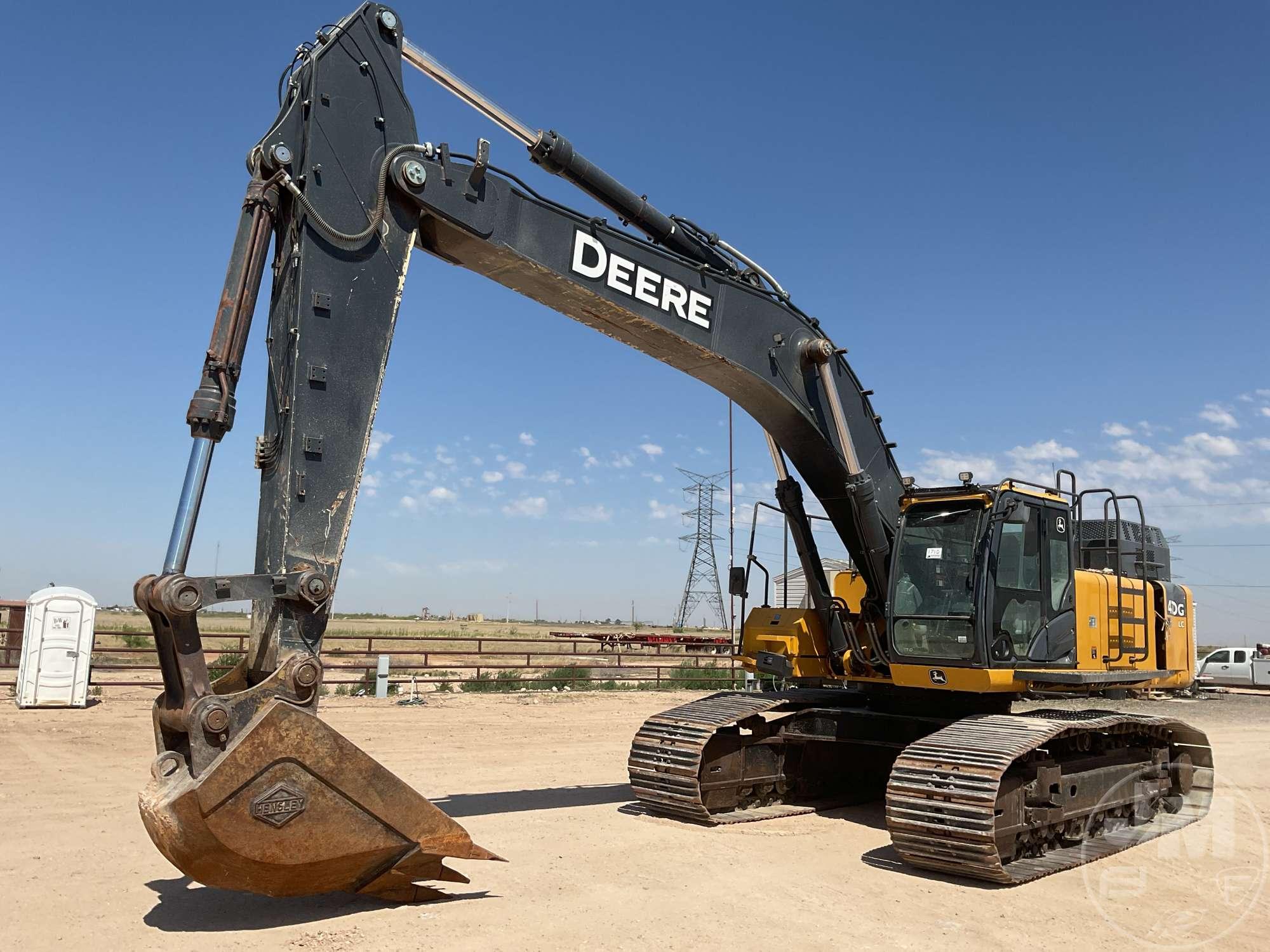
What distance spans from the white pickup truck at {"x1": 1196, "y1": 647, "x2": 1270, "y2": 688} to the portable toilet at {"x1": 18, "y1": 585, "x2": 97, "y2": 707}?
3114cm

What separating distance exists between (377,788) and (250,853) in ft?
2.37

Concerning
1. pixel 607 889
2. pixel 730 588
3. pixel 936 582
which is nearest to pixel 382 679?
pixel 730 588

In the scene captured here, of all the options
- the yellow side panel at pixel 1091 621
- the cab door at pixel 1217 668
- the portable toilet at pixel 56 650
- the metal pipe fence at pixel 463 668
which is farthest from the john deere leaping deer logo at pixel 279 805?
the cab door at pixel 1217 668

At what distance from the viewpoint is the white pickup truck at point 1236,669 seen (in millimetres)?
32031

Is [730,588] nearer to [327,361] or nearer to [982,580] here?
[982,580]

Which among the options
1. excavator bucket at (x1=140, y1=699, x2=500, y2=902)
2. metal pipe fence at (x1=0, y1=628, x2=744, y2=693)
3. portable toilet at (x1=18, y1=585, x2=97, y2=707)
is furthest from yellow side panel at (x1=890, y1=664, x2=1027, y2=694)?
portable toilet at (x1=18, y1=585, x2=97, y2=707)

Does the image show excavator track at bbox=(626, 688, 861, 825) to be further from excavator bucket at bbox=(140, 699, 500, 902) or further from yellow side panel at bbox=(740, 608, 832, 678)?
excavator bucket at bbox=(140, 699, 500, 902)

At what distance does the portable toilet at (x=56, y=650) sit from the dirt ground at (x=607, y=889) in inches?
189

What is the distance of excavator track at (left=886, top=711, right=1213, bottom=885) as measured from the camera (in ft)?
25.0

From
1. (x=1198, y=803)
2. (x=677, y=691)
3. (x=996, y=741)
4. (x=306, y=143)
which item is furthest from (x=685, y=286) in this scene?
(x=677, y=691)

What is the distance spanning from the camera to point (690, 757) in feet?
30.8

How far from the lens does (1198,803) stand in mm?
11266

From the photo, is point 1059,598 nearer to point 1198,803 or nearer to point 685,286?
point 1198,803

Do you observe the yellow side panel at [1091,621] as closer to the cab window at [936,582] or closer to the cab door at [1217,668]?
the cab window at [936,582]
